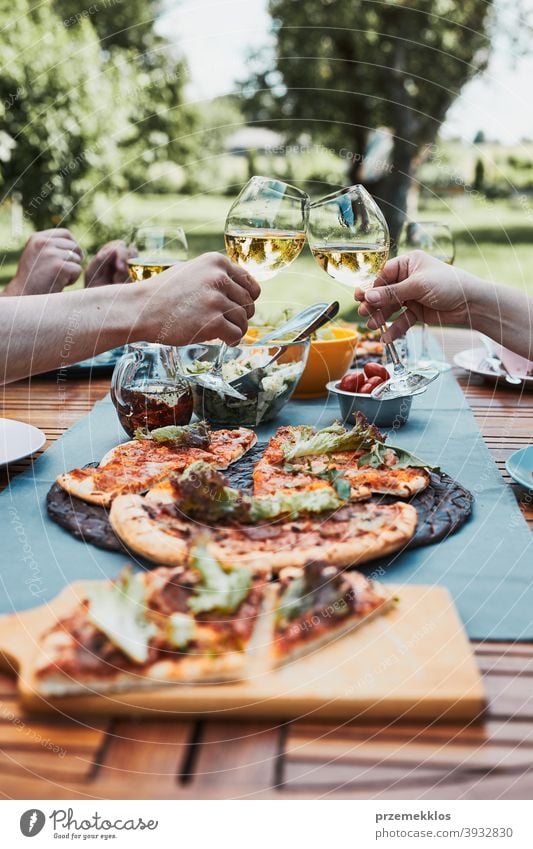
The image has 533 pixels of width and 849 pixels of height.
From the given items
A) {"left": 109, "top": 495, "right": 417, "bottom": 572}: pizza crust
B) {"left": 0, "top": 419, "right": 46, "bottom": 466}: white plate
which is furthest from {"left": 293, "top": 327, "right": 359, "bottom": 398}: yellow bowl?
{"left": 109, "top": 495, "right": 417, "bottom": 572}: pizza crust

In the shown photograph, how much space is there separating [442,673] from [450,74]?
15.6m

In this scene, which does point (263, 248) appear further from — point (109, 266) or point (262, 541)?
point (109, 266)

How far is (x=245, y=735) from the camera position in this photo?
1179mm

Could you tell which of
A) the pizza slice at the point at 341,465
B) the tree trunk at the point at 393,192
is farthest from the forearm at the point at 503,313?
the tree trunk at the point at 393,192

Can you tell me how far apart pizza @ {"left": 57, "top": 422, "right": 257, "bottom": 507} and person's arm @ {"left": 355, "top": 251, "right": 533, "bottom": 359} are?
628 mm

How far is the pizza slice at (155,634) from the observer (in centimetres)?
122

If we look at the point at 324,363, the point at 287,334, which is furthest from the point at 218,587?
the point at 324,363

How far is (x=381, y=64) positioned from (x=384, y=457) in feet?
45.1

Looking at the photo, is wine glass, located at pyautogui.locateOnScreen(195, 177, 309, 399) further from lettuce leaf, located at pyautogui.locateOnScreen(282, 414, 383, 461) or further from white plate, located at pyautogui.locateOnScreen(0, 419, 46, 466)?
white plate, located at pyautogui.locateOnScreen(0, 419, 46, 466)

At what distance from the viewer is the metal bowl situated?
2.58 m

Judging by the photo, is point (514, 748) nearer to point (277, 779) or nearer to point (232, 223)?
point (277, 779)

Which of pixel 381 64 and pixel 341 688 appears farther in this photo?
pixel 381 64

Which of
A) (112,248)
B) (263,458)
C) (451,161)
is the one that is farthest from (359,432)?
(451,161)

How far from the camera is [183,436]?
232 centimetres
